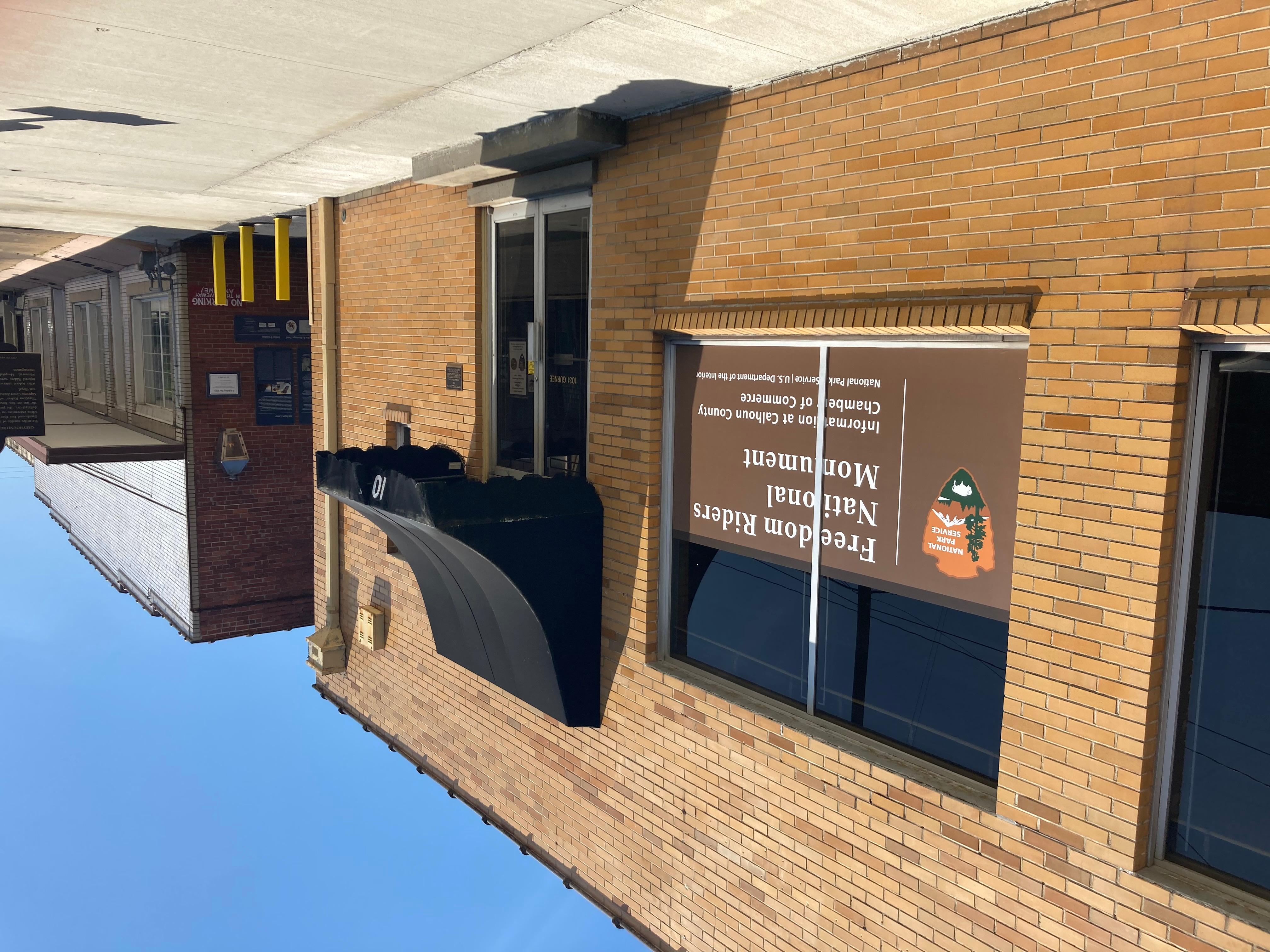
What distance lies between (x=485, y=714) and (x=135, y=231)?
9.09 meters

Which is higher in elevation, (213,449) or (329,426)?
(329,426)

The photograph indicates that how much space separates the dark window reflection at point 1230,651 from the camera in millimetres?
3695

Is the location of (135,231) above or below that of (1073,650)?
above

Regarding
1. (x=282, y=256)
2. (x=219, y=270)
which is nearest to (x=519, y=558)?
(x=282, y=256)

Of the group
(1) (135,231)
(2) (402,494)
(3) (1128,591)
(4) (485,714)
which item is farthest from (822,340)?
(1) (135,231)

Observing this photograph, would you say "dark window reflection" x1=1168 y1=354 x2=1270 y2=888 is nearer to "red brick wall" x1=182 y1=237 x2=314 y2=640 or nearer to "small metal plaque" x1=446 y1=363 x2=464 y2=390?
"small metal plaque" x1=446 y1=363 x2=464 y2=390

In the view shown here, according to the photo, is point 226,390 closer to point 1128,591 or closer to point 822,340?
point 822,340

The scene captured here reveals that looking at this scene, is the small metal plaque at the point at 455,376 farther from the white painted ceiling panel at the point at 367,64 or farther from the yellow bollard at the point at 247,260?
the yellow bollard at the point at 247,260

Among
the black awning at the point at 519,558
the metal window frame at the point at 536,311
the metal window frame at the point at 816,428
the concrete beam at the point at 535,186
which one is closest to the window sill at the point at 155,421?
the metal window frame at the point at 536,311

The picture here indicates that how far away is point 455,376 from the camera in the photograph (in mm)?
8070

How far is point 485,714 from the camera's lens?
25.9 ft

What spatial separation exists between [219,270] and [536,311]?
26.2 ft

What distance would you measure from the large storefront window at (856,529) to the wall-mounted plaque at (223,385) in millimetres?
10412

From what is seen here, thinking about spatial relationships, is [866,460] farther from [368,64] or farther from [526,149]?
[368,64]
